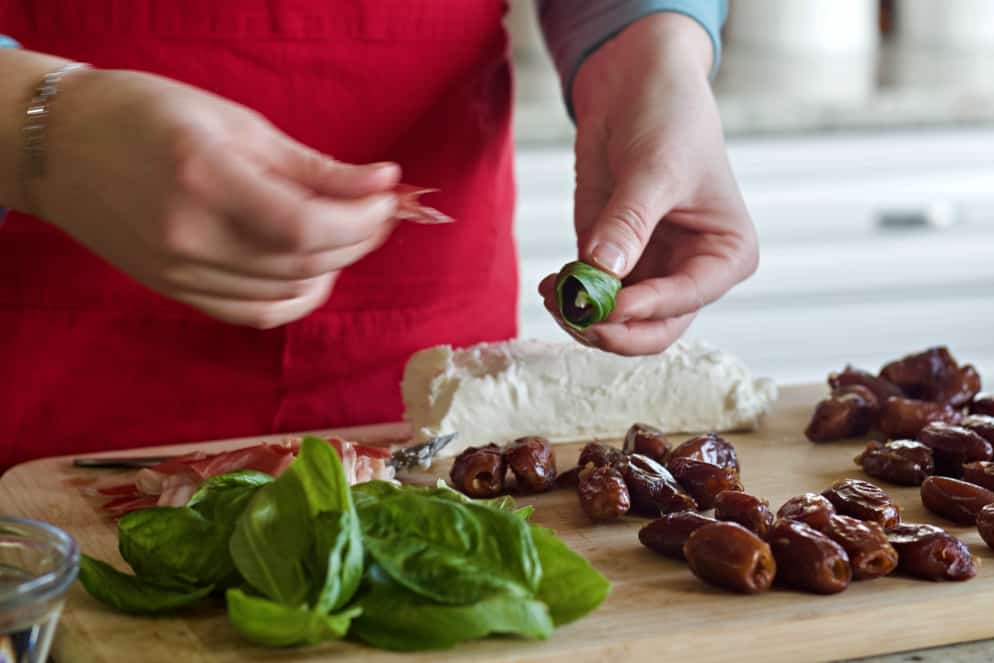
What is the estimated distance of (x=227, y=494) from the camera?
3.67ft

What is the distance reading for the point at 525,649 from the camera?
38.7 inches

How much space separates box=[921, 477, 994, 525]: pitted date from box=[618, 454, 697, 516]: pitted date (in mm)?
236

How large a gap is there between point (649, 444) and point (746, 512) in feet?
0.87

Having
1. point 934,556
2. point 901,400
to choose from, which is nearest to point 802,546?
point 934,556

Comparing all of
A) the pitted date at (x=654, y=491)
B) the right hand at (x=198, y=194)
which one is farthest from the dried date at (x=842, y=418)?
the right hand at (x=198, y=194)

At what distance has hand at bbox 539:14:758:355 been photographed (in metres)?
1.41

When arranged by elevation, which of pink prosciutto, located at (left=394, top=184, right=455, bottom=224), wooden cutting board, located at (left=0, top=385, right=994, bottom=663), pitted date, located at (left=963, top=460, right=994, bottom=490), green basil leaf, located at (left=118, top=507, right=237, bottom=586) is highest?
pink prosciutto, located at (left=394, top=184, right=455, bottom=224)

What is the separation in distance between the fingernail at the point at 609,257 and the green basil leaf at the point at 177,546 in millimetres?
477

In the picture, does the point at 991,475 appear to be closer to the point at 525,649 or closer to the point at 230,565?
the point at 525,649

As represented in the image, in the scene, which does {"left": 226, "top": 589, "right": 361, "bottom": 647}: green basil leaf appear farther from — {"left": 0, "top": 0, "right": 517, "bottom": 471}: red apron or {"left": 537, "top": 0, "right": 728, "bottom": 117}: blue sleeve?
{"left": 537, "top": 0, "right": 728, "bottom": 117}: blue sleeve

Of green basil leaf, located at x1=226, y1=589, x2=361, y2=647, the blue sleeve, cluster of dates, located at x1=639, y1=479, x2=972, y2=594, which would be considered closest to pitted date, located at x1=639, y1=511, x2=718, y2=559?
cluster of dates, located at x1=639, y1=479, x2=972, y2=594

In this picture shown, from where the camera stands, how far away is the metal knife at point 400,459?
57.3 inches

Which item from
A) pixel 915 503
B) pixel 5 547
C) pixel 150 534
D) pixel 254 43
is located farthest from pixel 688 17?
pixel 5 547

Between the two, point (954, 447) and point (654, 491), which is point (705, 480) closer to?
point (654, 491)
